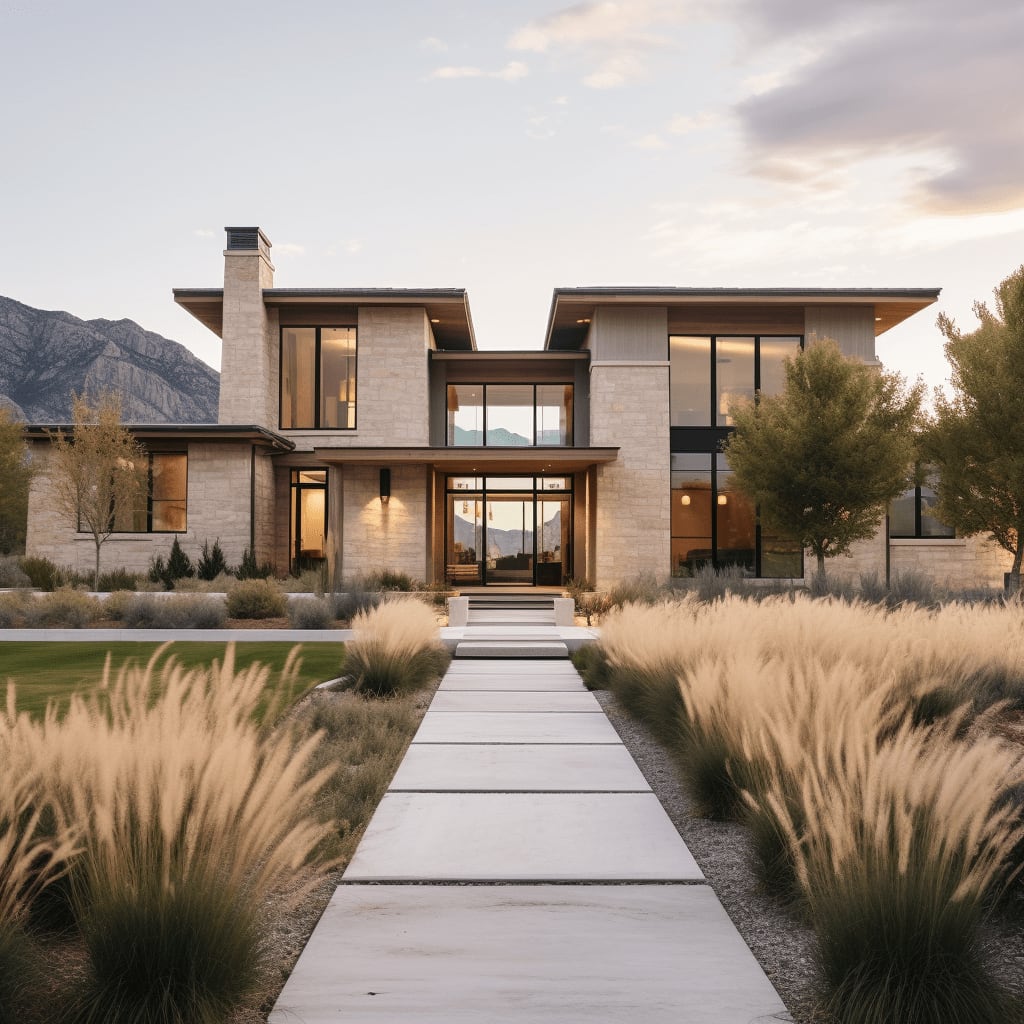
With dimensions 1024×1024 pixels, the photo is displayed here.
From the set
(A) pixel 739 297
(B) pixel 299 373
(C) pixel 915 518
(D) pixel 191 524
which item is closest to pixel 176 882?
(D) pixel 191 524

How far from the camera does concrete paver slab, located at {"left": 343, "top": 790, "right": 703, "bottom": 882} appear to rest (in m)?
3.53

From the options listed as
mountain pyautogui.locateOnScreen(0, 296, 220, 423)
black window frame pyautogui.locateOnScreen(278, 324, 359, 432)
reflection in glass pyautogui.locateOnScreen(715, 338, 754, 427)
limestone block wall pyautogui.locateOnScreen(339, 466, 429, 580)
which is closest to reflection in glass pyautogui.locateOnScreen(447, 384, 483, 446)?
limestone block wall pyautogui.locateOnScreen(339, 466, 429, 580)

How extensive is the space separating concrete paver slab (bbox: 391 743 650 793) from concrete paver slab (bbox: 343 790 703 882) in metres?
0.20

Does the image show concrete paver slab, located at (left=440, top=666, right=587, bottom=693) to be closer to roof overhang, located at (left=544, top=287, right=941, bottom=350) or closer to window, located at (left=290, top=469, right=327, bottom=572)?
roof overhang, located at (left=544, top=287, right=941, bottom=350)

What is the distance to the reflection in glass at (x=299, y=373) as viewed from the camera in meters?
23.3

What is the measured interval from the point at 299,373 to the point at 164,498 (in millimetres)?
5377

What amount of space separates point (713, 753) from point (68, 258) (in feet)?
194

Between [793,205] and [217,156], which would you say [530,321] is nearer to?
[793,205]

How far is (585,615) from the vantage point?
16969 millimetres

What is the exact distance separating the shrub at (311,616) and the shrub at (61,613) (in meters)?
3.77

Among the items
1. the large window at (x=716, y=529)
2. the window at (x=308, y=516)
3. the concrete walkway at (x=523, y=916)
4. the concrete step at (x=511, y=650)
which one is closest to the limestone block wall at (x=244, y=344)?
the window at (x=308, y=516)

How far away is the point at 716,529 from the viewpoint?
21.5 m

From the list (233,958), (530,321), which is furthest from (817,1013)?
(530,321)

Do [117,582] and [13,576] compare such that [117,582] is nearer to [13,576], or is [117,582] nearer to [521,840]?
[13,576]
